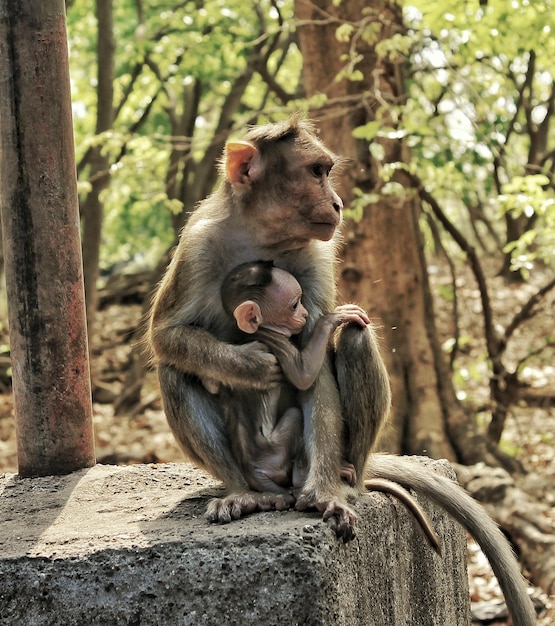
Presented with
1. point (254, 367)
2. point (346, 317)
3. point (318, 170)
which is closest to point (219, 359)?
point (254, 367)

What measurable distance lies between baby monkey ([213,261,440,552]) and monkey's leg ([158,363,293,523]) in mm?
51

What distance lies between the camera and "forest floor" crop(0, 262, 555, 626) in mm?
10414

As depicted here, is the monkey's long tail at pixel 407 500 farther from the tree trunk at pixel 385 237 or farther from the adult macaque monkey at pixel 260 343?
the tree trunk at pixel 385 237

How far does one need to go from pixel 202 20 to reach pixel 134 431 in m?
5.41

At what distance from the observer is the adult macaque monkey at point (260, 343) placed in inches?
176

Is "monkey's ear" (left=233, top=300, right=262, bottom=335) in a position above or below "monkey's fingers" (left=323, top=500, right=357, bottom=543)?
above

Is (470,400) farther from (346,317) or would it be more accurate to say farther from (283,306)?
(283,306)

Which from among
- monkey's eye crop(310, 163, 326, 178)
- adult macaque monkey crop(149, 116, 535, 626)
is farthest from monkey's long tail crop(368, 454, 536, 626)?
monkey's eye crop(310, 163, 326, 178)

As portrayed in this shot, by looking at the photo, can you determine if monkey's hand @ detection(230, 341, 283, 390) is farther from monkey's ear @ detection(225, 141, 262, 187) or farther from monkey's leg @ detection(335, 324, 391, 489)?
monkey's ear @ detection(225, 141, 262, 187)

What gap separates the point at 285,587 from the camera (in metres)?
3.80

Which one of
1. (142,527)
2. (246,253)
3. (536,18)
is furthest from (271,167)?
(536,18)

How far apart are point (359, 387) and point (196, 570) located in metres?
1.16

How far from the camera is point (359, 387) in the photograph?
179 inches

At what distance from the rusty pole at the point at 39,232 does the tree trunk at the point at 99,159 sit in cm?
514
